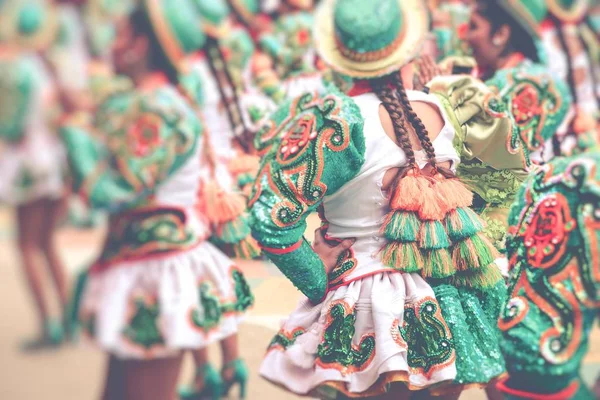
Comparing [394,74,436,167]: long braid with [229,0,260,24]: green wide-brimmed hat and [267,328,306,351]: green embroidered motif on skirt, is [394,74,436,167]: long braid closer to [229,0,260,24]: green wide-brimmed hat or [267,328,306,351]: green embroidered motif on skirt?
[267,328,306,351]: green embroidered motif on skirt

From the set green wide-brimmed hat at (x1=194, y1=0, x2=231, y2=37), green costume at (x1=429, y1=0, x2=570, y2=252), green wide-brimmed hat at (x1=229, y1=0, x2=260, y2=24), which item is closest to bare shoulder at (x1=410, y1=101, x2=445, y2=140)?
green costume at (x1=429, y1=0, x2=570, y2=252)

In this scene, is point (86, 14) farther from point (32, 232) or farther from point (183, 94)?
point (183, 94)

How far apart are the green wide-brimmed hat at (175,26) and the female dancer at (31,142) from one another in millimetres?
407

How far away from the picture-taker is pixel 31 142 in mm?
1508

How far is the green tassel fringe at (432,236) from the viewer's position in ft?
6.41

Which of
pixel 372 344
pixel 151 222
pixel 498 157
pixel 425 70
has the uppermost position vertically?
pixel 425 70

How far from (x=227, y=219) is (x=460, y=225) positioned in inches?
38.7

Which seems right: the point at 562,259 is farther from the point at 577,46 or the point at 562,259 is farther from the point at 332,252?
the point at 577,46

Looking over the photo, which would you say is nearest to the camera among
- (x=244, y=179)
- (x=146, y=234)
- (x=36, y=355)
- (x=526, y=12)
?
(x=36, y=355)

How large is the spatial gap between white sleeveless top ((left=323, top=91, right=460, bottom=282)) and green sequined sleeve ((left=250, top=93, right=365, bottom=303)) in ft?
0.18

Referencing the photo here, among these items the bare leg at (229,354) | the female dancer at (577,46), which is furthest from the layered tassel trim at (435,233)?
the female dancer at (577,46)

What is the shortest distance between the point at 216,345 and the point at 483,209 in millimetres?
1169

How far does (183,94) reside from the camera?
7.33ft

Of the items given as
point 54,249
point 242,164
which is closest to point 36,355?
point 54,249
